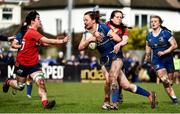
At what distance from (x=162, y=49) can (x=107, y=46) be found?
268 centimetres

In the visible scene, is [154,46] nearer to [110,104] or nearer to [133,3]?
[110,104]

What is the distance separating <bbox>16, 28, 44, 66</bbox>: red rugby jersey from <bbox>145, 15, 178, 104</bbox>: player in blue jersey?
332 cm

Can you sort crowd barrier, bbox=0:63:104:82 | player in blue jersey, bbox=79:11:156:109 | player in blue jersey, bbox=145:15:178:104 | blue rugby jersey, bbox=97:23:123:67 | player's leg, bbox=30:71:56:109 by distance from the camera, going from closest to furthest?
player in blue jersey, bbox=79:11:156:109, blue rugby jersey, bbox=97:23:123:67, player's leg, bbox=30:71:56:109, player in blue jersey, bbox=145:15:178:104, crowd barrier, bbox=0:63:104:82

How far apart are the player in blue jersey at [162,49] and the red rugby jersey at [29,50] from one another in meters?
3.32

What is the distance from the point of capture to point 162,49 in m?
16.4

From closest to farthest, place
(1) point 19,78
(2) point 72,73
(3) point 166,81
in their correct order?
(1) point 19,78 → (3) point 166,81 → (2) point 72,73

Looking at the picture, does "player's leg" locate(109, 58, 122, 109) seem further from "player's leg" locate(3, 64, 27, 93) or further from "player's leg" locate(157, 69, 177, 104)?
"player's leg" locate(157, 69, 177, 104)

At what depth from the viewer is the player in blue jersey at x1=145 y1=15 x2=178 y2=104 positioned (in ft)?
53.4

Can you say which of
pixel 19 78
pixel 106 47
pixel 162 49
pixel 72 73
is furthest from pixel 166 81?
pixel 72 73

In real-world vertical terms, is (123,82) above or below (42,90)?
above

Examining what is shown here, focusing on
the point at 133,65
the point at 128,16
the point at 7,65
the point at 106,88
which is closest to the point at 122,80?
the point at 106,88

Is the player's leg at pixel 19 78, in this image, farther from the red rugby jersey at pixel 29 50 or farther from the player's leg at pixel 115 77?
the player's leg at pixel 115 77

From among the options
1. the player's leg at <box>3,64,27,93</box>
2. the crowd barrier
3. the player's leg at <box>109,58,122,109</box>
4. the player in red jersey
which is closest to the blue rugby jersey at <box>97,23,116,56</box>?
the player's leg at <box>109,58,122,109</box>

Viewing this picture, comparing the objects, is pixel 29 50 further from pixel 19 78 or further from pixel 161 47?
pixel 161 47
